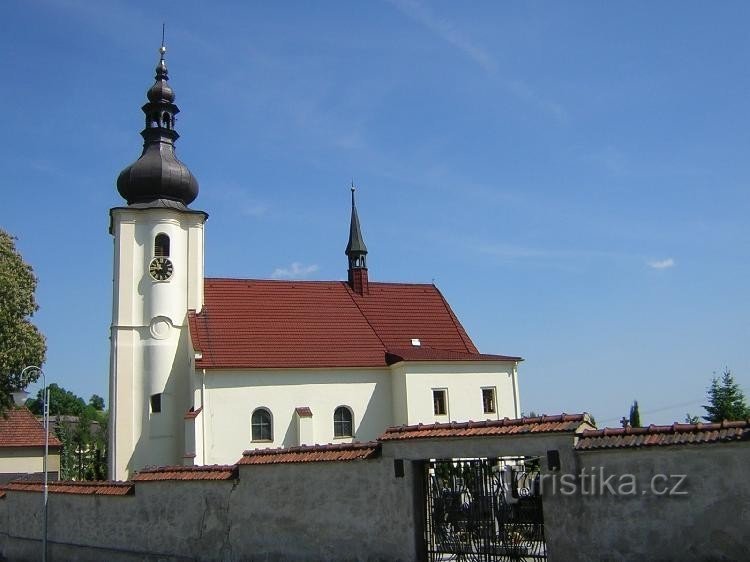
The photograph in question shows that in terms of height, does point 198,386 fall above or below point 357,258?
below

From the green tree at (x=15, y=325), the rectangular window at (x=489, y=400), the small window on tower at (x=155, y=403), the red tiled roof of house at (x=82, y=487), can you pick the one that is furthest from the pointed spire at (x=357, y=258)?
the red tiled roof of house at (x=82, y=487)

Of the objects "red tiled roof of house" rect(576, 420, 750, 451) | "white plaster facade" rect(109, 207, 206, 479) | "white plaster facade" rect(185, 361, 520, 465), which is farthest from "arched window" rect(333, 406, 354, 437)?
"red tiled roof of house" rect(576, 420, 750, 451)

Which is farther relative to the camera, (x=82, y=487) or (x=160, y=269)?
(x=160, y=269)

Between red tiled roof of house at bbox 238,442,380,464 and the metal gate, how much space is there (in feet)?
3.89

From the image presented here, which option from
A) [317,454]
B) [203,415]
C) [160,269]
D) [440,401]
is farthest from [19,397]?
[440,401]

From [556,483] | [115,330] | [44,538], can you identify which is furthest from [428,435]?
[115,330]

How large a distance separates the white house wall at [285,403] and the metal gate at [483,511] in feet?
60.5

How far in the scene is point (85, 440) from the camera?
58.2 meters

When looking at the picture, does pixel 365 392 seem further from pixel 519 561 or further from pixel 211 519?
pixel 519 561

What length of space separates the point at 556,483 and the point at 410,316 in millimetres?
25099

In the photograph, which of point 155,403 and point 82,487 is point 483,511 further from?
point 155,403

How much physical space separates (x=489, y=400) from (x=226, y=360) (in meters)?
11.4

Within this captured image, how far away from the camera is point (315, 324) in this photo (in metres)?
33.3

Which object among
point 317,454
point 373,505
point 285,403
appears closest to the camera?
point 373,505
